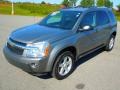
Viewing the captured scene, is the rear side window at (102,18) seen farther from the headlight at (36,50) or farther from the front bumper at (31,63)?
the front bumper at (31,63)

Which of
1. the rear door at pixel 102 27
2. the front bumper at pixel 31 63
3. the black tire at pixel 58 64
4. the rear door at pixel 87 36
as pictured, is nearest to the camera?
the front bumper at pixel 31 63

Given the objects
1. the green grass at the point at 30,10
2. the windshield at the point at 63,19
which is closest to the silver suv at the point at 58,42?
the windshield at the point at 63,19

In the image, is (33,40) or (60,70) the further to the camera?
(60,70)

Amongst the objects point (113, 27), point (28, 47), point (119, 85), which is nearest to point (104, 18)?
point (113, 27)

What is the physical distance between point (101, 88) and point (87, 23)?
216 cm

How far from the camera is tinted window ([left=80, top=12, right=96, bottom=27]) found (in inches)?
244

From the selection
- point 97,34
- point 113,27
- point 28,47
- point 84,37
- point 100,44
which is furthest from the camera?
point 113,27

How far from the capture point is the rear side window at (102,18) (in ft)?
23.1

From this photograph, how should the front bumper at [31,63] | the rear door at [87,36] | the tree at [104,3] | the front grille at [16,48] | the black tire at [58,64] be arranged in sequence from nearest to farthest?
the front bumper at [31,63], the front grille at [16,48], the black tire at [58,64], the rear door at [87,36], the tree at [104,3]

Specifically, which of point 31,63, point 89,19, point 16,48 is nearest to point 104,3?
point 89,19

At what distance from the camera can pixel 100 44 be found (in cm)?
729

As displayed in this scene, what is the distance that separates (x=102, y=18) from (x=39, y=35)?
296 centimetres

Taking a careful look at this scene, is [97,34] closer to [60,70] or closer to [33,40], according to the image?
[60,70]

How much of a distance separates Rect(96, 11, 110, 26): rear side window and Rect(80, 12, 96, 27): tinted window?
0.93 ft
